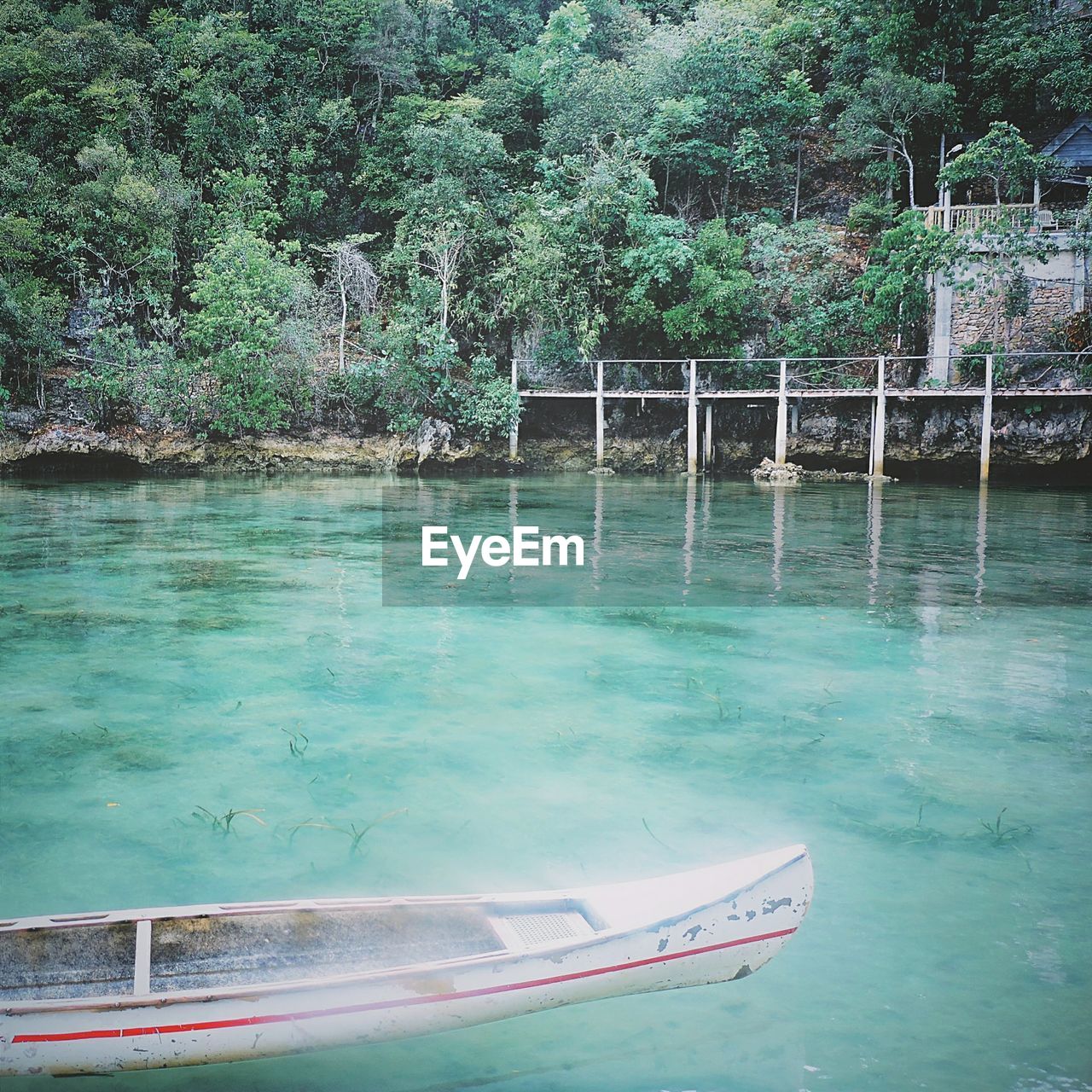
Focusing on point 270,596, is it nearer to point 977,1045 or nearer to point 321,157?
point 977,1045

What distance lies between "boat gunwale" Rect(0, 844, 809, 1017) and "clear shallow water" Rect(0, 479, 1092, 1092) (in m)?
0.35

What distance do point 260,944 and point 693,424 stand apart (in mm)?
21112

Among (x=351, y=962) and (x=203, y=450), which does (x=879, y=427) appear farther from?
(x=351, y=962)

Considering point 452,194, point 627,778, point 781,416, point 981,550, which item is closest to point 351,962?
point 627,778

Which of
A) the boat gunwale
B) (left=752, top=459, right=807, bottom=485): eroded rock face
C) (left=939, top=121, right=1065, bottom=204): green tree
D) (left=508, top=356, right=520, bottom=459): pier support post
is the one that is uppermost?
(left=939, top=121, right=1065, bottom=204): green tree

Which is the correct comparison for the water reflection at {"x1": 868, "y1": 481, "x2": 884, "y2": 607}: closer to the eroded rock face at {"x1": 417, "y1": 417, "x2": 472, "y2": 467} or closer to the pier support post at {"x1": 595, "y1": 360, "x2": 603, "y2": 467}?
the pier support post at {"x1": 595, "y1": 360, "x2": 603, "y2": 467}

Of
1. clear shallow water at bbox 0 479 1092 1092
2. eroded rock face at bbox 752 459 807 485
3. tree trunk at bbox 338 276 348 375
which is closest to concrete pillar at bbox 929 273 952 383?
eroded rock face at bbox 752 459 807 485

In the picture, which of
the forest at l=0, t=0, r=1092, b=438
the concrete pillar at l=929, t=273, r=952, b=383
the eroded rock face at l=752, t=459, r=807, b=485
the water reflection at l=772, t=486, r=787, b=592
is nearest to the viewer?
the water reflection at l=772, t=486, r=787, b=592

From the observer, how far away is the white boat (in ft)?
7.25

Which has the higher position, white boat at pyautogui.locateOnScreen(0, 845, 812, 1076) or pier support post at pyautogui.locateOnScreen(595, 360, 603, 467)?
pier support post at pyautogui.locateOnScreen(595, 360, 603, 467)

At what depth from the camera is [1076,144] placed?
72.5 ft

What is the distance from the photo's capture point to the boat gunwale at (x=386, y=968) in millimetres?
2213

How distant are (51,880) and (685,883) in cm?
231

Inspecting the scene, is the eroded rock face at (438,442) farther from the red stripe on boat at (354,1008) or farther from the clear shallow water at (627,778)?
the red stripe on boat at (354,1008)
